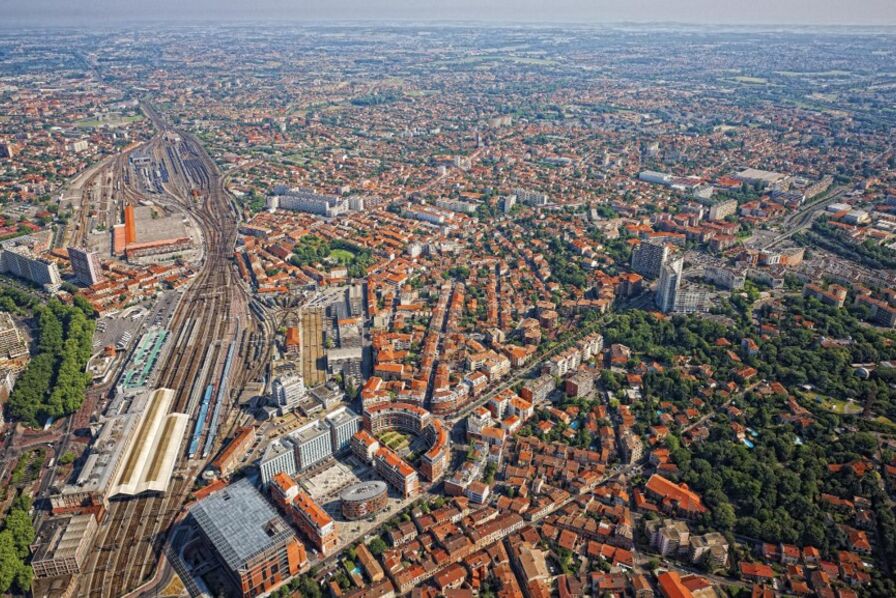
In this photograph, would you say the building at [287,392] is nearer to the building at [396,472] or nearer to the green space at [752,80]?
the building at [396,472]

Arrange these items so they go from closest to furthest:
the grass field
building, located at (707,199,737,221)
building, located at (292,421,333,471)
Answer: building, located at (292,421,333,471), the grass field, building, located at (707,199,737,221)

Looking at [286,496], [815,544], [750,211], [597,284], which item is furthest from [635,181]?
[286,496]

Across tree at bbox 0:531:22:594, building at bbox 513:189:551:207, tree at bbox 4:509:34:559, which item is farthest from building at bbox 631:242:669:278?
tree at bbox 0:531:22:594

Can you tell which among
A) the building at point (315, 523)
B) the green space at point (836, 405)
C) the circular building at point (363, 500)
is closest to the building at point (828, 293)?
the green space at point (836, 405)

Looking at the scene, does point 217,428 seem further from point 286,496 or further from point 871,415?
point 871,415

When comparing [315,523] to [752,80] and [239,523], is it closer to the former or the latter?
[239,523]

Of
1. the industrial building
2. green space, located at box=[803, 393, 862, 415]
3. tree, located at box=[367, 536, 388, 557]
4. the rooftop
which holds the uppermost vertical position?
the rooftop

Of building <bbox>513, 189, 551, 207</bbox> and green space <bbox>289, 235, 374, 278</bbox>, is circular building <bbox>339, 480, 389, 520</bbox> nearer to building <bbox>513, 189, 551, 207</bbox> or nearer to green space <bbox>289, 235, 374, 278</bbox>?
green space <bbox>289, 235, 374, 278</bbox>
